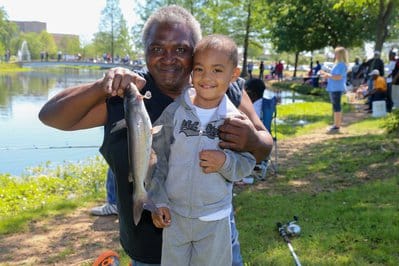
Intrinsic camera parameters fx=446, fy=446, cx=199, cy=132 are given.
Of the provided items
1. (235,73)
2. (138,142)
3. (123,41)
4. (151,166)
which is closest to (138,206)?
(151,166)

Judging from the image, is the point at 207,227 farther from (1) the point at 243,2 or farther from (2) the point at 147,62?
(1) the point at 243,2

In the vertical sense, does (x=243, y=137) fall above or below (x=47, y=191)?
above

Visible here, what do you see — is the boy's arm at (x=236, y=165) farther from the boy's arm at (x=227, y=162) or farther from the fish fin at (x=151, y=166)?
the fish fin at (x=151, y=166)

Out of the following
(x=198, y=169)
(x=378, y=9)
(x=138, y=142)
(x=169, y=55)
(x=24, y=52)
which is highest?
(x=378, y=9)

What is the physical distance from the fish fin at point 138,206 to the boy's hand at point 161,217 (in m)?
0.07

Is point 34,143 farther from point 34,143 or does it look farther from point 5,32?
point 5,32

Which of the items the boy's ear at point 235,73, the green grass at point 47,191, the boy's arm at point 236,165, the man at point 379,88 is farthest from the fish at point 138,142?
the man at point 379,88

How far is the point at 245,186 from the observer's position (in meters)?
7.25

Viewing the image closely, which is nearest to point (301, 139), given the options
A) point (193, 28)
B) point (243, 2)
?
point (193, 28)

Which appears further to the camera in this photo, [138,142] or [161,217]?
[161,217]

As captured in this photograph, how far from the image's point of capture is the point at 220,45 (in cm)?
218

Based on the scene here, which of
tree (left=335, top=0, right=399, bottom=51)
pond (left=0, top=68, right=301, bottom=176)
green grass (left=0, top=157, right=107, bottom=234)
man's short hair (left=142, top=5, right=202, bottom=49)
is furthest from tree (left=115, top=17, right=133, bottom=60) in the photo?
man's short hair (left=142, top=5, right=202, bottom=49)

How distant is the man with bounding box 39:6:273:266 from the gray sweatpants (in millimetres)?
113

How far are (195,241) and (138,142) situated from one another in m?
0.60
